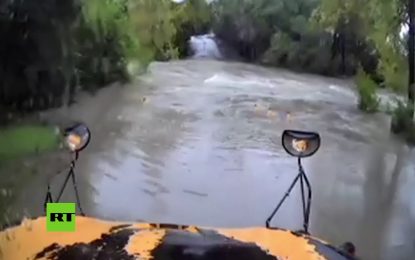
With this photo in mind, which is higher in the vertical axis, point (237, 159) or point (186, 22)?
point (186, 22)

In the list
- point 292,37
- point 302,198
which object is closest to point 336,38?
point 292,37

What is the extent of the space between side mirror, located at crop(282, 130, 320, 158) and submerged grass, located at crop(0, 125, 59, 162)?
512 millimetres

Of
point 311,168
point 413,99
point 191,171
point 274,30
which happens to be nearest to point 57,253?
point 191,171

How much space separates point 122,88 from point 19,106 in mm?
232

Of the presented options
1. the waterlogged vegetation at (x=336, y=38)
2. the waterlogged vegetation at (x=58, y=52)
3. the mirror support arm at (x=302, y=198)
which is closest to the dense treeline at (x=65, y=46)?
the waterlogged vegetation at (x=58, y=52)

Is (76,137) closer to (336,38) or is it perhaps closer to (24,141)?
(24,141)

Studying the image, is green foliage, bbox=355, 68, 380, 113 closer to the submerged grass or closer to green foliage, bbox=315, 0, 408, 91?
green foliage, bbox=315, 0, 408, 91

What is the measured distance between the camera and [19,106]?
1425 millimetres

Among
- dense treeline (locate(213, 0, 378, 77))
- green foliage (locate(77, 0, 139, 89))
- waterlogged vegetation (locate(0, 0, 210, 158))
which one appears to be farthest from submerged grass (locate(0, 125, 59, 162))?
dense treeline (locate(213, 0, 378, 77))

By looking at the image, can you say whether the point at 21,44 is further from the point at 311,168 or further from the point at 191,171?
the point at 311,168

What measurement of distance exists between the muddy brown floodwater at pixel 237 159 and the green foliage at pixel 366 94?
20mm

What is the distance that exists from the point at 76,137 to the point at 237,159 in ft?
1.19

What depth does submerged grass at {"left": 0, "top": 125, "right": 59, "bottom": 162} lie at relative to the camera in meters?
1.42

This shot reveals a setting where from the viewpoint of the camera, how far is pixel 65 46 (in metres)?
1.42
